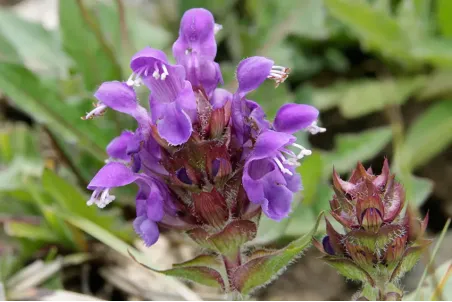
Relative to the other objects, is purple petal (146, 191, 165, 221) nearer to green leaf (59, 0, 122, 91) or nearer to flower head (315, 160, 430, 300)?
flower head (315, 160, 430, 300)

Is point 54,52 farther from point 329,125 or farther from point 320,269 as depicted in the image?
point 320,269

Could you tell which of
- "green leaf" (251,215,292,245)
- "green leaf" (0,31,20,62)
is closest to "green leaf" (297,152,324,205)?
"green leaf" (251,215,292,245)

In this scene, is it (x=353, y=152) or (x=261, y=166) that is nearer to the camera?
(x=261, y=166)

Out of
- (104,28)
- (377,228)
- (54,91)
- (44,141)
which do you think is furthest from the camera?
(104,28)

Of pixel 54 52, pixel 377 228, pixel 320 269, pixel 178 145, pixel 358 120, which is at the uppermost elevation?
pixel 178 145

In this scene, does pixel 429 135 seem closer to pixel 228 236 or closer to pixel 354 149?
pixel 354 149

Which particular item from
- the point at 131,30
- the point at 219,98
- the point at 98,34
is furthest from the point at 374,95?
the point at 219,98

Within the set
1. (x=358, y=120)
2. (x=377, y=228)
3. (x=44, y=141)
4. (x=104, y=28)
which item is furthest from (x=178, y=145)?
(x=358, y=120)
